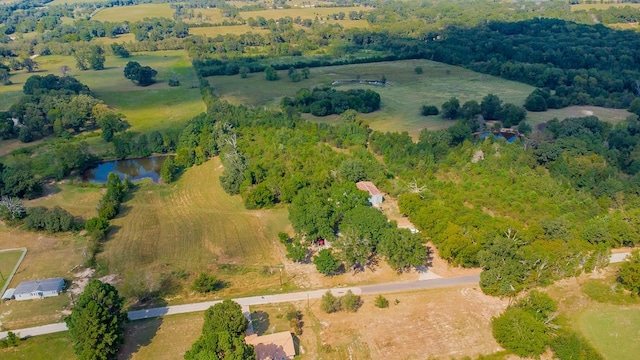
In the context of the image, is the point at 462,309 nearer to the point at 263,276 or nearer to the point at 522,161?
the point at 263,276

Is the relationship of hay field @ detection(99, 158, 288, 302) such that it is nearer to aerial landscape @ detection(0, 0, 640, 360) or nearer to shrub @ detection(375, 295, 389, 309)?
aerial landscape @ detection(0, 0, 640, 360)

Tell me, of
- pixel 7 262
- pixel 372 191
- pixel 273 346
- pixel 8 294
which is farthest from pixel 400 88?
pixel 8 294

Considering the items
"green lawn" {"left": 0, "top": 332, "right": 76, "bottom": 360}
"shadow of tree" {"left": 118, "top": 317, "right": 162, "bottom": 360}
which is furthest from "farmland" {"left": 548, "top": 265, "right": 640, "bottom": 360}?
"green lawn" {"left": 0, "top": 332, "right": 76, "bottom": 360}

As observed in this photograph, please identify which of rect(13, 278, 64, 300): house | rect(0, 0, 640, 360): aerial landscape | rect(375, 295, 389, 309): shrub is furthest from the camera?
rect(13, 278, 64, 300): house

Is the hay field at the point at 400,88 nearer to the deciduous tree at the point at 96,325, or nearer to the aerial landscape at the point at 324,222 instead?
the aerial landscape at the point at 324,222

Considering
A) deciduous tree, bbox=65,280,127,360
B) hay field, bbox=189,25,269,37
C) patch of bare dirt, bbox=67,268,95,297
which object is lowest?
hay field, bbox=189,25,269,37

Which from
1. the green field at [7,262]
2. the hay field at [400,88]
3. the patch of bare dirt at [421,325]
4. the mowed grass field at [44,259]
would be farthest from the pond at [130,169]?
the patch of bare dirt at [421,325]
